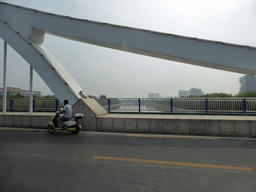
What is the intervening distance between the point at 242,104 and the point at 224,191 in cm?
1250

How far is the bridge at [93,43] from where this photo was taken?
8.24 m

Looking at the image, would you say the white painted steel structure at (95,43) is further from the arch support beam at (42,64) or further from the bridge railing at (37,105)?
the bridge railing at (37,105)

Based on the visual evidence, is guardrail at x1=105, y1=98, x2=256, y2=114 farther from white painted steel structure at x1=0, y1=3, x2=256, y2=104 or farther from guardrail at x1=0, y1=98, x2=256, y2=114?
white painted steel structure at x1=0, y1=3, x2=256, y2=104

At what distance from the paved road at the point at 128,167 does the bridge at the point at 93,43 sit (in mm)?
3605

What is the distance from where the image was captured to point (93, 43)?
10.4m

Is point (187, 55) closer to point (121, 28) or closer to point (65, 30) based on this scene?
point (121, 28)

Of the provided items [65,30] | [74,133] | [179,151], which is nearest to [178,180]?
[179,151]

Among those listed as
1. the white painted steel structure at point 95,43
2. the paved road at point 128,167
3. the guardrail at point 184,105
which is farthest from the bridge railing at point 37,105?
the paved road at point 128,167

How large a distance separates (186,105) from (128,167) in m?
11.5

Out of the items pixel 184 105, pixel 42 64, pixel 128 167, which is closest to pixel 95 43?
pixel 42 64

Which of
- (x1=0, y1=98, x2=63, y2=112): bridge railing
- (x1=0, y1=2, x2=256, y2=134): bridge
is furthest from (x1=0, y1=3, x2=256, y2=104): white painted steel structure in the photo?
(x1=0, y1=98, x2=63, y2=112): bridge railing

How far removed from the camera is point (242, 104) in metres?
13.7

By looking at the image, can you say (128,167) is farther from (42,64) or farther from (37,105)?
(37,105)

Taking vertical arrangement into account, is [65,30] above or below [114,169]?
above
